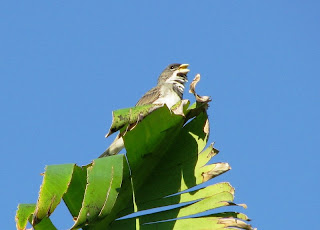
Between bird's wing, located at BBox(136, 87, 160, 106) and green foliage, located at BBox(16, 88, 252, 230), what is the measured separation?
3.76 metres

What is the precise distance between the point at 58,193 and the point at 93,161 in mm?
252

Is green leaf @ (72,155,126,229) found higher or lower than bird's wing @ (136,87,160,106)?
lower

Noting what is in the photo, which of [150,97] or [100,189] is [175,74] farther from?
[100,189]

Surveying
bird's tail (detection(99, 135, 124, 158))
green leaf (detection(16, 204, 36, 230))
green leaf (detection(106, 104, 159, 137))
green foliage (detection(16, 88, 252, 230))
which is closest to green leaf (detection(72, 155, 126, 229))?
green foliage (detection(16, 88, 252, 230))

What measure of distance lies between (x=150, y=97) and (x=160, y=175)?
13.7ft

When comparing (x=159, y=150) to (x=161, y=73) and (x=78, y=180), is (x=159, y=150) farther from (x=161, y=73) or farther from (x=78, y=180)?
(x=161, y=73)

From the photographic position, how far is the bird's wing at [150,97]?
7760mm

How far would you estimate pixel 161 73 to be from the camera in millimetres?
8828

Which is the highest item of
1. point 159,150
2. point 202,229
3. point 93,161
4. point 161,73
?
point 161,73

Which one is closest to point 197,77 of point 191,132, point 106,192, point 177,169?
point 191,132

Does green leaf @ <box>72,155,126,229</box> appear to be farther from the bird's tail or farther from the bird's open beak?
the bird's open beak

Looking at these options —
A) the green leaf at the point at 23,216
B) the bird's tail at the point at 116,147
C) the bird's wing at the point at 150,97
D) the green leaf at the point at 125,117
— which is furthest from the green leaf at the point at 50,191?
the bird's wing at the point at 150,97

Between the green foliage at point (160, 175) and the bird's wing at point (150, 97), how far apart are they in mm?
3765

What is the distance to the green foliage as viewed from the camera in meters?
→ 3.36
